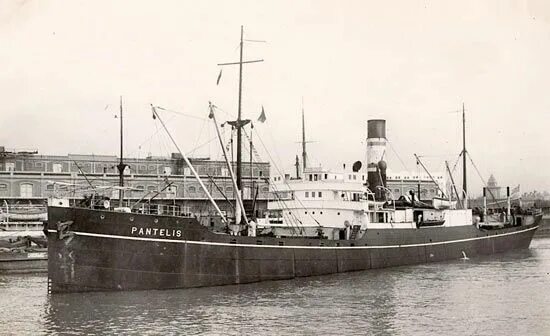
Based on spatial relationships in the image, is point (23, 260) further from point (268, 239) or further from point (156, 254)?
point (268, 239)

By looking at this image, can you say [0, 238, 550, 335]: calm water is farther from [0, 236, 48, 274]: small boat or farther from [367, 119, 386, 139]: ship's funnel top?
[367, 119, 386, 139]: ship's funnel top

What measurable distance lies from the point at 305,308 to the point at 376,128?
66.4 ft

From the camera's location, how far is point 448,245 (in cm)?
4084

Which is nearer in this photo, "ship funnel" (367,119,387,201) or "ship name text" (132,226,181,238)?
"ship name text" (132,226,181,238)

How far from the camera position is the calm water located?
766 inches

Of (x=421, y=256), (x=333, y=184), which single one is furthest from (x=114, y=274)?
(x=421, y=256)

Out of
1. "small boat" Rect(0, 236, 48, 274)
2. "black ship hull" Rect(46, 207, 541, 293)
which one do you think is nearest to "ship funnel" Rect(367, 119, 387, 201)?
"black ship hull" Rect(46, 207, 541, 293)

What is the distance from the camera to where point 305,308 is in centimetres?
2259

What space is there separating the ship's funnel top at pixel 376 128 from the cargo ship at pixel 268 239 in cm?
6

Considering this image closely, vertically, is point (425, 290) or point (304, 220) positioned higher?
point (304, 220)

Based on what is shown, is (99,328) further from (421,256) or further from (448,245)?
(448,245)

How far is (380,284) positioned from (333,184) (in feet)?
24.6

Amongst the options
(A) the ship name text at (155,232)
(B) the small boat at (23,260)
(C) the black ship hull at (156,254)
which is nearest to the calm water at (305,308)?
(C) the black ship hull at (156,254)

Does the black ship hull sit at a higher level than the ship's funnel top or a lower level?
lower
